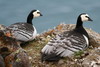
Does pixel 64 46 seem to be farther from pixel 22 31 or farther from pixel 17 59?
pixel 17 59

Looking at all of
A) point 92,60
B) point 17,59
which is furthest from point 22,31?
point 17,59

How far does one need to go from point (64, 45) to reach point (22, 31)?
4097mm

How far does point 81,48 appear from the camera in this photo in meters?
15.2

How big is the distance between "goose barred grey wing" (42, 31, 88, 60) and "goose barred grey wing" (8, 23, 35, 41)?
283 centimetres

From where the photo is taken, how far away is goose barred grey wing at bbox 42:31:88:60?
1427 cm

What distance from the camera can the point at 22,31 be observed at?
17.8m

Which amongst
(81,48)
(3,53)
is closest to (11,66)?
(3,53)

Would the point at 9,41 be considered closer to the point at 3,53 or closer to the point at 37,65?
the point at 3,53

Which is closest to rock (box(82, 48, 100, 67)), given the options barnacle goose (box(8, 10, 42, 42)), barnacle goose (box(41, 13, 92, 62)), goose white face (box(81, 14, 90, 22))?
barnacle goose (box(41, 13, 92, 62))

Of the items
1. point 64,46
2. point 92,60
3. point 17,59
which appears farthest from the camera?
point 64,46

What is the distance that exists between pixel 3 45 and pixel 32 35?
852cm

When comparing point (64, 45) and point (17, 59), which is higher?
point (17, 59)

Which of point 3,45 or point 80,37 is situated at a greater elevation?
point 3,45

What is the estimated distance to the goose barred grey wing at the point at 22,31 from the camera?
17550 mm
